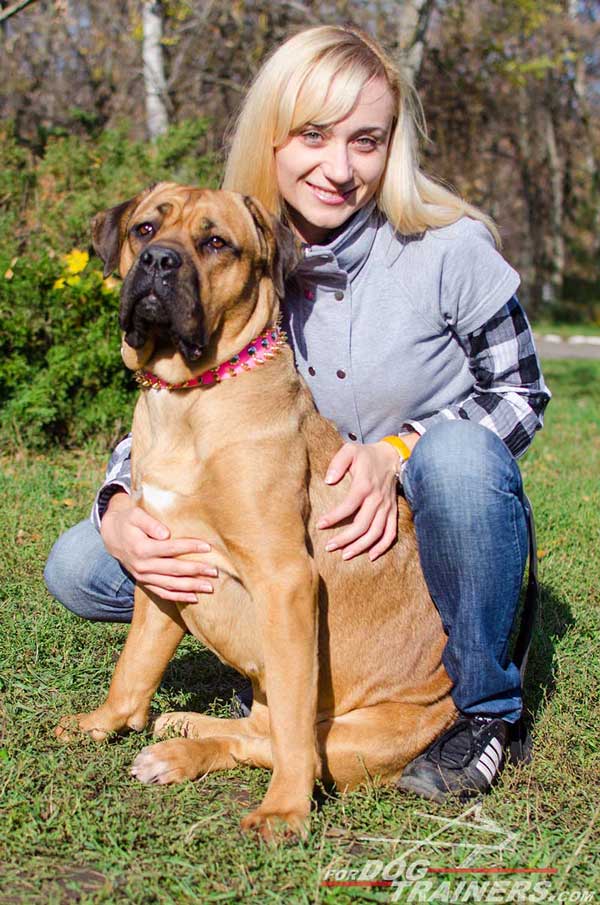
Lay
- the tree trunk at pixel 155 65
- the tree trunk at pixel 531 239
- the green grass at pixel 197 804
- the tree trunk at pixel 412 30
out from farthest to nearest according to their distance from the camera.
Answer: the tree trunk at pixel 531 239 < the tree trunk at pixel 155 65 < the tree trunk at pixel 412 30 < the green grass at pixel 197 804

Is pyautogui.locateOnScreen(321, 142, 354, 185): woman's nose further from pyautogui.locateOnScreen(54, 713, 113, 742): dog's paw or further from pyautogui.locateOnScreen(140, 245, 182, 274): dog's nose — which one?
pyautogui.locateOnScreen(54, 713, 113, 742): dog's paw

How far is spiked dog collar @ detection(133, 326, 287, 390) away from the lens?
2982 millimetres

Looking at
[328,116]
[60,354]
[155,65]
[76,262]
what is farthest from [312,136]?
[155,65]

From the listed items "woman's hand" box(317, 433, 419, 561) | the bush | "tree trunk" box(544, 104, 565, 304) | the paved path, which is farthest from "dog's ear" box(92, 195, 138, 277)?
"tree trunk" box(544, 104, 565, 304)

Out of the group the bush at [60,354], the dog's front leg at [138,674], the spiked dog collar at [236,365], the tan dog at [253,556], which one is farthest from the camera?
the bush at [60,354]

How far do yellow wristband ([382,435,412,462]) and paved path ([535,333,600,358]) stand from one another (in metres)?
12.7

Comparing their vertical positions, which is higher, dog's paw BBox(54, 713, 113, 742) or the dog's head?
the dog's head

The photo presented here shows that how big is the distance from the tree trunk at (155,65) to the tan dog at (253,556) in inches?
363

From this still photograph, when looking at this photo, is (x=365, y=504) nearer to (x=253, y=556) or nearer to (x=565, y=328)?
(x=253, y=556)

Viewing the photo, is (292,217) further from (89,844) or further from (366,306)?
(89,844)

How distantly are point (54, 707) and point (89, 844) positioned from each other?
2.87 feet

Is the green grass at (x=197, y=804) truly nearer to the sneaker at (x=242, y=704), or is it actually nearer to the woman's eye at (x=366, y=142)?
the sneaker at (x=242, y=704)

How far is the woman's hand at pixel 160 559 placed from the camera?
289 centimetres

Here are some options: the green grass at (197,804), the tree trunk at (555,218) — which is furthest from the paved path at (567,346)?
the green grass at (197,804)
